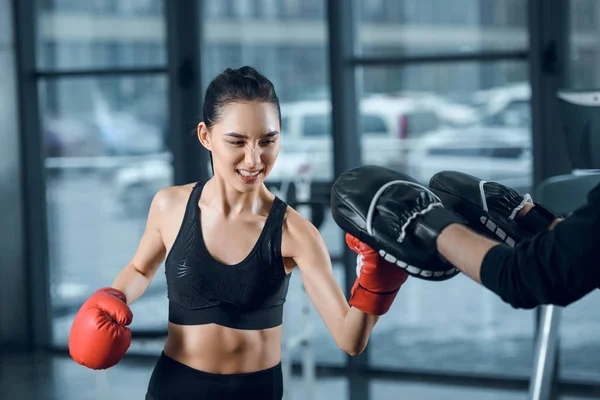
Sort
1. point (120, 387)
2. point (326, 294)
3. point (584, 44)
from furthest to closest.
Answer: point (120, 387) → point (584, 44) → point (326, 294)

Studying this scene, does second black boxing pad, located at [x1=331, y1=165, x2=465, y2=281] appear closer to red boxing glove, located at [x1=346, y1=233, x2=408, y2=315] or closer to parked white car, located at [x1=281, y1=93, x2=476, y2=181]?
red boxing glove, located at [x1=346, y1=233, x2=408, y2=315]

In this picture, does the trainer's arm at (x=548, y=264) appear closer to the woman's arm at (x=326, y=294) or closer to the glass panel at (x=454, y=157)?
the woman's arm at (x=326, y=294)

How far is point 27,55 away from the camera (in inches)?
194

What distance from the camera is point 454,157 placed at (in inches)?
170

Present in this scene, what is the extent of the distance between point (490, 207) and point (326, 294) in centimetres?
42

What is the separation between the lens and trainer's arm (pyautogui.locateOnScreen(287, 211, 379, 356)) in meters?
1.61

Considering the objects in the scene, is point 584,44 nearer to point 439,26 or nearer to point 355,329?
point 439,26

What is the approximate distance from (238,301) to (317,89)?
9.24ft

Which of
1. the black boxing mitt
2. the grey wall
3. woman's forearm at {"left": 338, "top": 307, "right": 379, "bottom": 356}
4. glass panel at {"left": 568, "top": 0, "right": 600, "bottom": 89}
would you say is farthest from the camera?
the grey wall

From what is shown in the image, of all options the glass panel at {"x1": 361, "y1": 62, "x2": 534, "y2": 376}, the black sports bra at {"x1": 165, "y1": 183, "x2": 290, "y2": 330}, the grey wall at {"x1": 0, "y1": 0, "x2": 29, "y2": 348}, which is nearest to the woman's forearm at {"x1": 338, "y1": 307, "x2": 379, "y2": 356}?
the black sports bra at {"x1": 165, "y1": 183, "x2": 290, "y2": 330}

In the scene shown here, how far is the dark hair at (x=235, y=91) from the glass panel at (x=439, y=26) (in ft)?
8.46

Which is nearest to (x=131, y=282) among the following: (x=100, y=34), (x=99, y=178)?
(x=99, y=178)

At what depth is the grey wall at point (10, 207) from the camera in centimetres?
487

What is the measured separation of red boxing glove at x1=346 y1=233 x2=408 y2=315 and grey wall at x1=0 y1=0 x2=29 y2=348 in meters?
3.82
